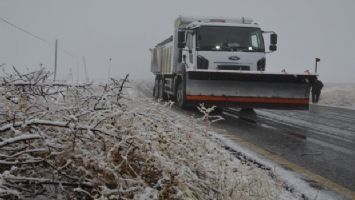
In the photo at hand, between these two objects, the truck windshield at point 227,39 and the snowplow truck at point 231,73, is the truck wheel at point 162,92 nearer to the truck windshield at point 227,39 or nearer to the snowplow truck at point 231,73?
the snowplow truck at point 231,73

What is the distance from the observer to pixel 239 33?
535 inches

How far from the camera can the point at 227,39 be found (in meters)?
13.5

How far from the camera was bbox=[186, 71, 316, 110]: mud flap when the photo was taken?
12.4 meters

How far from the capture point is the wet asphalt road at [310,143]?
19.7 ft

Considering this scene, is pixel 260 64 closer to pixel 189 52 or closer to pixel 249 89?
pixel 249 89

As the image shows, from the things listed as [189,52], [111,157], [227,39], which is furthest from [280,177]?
[189,52]

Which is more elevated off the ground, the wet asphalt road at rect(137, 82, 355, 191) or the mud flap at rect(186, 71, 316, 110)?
the mud flap at rect(186, 71, 316, 110)

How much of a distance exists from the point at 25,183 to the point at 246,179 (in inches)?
58.9

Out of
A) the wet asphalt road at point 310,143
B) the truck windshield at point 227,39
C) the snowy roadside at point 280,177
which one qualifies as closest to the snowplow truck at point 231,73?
the truck windshield at point 227,39

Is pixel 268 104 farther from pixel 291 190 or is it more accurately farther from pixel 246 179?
pixel 246 179

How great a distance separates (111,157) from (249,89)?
9796mm

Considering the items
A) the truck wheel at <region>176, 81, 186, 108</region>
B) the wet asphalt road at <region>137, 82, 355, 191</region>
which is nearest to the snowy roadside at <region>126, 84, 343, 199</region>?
the wet asphalt road at <region>137, 82, 355, 191</region>

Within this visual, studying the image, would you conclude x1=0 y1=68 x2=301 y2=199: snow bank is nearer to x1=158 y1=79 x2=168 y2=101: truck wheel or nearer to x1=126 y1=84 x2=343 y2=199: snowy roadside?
x1=126 y1=84 x2=343 y2=199: snowy roadside

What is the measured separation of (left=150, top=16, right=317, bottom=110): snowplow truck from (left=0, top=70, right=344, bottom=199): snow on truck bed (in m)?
8.75
